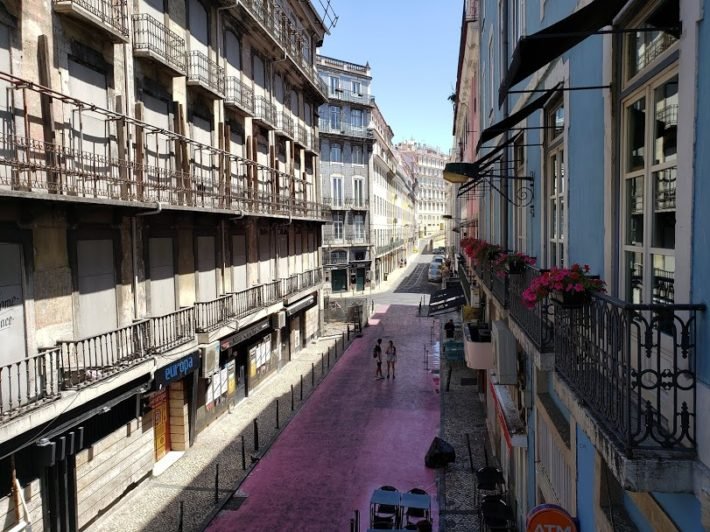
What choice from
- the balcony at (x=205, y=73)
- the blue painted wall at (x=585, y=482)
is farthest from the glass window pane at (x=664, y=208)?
the balcony at (x=205, y=73)

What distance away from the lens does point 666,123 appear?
4.00 meters

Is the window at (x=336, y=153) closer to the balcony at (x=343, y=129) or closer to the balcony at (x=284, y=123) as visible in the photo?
the balcony at (x=343, y=129)

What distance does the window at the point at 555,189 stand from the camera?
23.9 feet

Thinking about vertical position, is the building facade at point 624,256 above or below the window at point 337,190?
below

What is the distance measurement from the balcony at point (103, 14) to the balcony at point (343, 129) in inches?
1450

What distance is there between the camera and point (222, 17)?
750 inches

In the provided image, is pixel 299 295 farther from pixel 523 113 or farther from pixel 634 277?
pixel 634 277

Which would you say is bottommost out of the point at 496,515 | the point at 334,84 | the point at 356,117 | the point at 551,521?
the point at 496,515

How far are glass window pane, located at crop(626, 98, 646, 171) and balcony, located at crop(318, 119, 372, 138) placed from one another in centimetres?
4607

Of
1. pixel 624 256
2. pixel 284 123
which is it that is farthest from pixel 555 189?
pixel 284 123

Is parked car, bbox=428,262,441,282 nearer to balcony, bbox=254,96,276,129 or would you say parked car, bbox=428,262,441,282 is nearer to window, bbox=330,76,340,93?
window, bbox=330,76,340,93

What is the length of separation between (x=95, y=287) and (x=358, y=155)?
139ft

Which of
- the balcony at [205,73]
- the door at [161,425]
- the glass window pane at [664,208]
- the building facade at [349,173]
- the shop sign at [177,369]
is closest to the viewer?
the glass window pane at [664,208]

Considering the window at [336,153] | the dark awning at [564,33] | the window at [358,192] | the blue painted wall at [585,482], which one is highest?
the window at [336,153]
